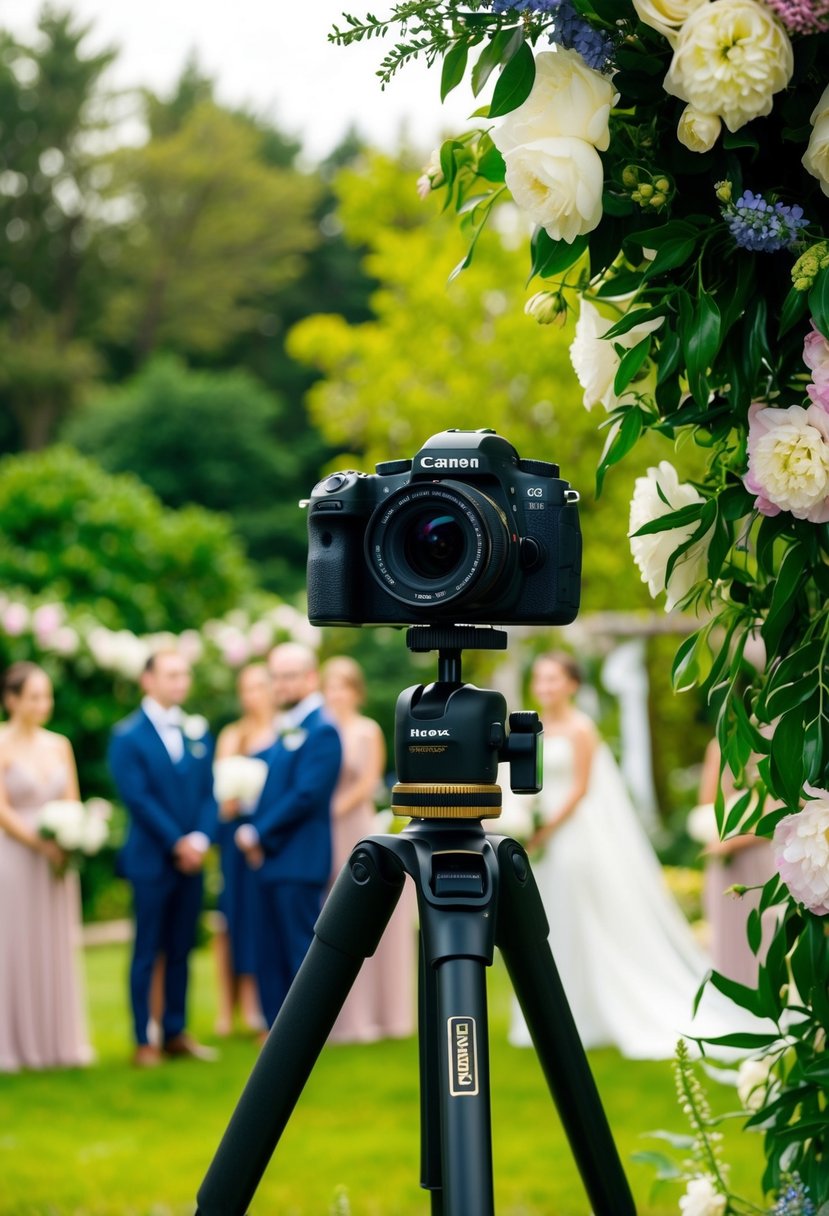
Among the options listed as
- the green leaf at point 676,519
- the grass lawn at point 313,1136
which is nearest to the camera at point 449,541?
the green leaf at point 676,519

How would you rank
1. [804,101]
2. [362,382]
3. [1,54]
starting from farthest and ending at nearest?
[1,54], [362,382], [804,101]

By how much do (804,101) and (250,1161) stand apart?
5.37 feet

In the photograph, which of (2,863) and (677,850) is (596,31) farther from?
(677,850)

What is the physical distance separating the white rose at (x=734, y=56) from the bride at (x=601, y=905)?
6.20 meters

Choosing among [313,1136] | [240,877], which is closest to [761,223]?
[313,1136]

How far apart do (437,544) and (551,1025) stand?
0.73m

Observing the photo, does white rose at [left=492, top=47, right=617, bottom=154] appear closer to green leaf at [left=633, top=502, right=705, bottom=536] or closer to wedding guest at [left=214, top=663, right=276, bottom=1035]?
green leaf at [left=633, top=502, right=705, bottom=536]

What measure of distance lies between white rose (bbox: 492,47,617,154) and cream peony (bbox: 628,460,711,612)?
0.49m

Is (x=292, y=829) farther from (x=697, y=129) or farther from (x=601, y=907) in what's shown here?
(x=697, y=129)

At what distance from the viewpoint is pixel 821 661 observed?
2068 millimetres

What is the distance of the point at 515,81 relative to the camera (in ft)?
6.67

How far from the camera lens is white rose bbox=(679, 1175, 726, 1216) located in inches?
99.8

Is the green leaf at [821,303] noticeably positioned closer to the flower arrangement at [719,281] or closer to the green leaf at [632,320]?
the flower arrangement at [719,281]

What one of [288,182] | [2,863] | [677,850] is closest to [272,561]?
[288,182]
